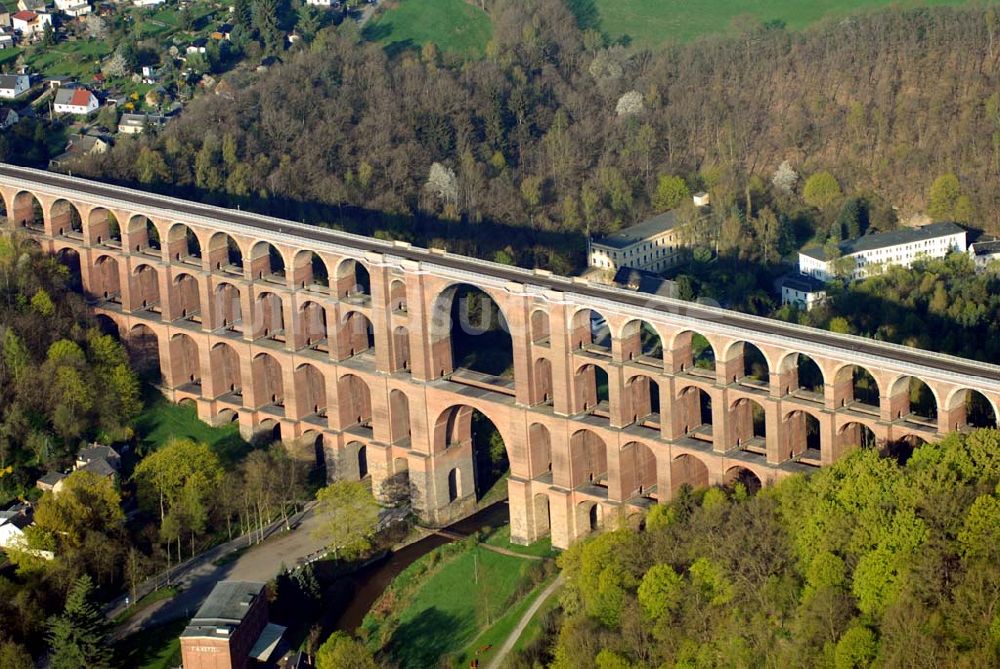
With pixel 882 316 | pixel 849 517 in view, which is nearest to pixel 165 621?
pixel 849 517

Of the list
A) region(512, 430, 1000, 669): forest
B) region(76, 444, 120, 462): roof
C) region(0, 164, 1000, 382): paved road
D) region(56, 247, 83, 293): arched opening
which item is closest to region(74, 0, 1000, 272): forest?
region(56, 247, 83, 293): arched opening

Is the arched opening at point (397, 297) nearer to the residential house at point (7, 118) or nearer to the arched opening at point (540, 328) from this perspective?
the arched opening at point (540, 328)

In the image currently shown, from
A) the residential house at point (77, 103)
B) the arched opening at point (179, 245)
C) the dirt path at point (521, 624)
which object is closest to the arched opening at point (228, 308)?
the arched opening at point (179, 245)

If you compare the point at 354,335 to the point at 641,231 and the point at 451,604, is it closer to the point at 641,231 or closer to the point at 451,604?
the point at 451,604

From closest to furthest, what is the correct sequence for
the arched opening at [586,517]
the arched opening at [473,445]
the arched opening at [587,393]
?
the arched opening at [587,393], the arched opening at [586,517], the arched opening at [473,445]

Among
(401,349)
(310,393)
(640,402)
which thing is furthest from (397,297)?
(640,402)

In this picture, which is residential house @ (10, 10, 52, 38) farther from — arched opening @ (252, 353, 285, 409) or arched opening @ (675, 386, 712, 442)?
arched opening @ (675, 386, 712, 442)
